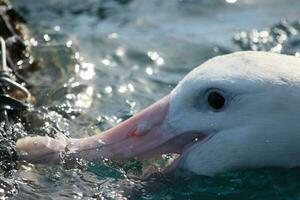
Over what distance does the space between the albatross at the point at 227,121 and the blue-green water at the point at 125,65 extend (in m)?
0.12

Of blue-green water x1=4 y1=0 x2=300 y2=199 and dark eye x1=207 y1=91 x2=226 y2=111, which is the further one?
blue-green water x1=4 y1=0 x2=300 y2=199

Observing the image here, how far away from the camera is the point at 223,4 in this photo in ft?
31.0

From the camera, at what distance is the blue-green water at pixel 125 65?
484cm

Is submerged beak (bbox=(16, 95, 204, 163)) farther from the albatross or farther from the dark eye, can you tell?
the dark eye

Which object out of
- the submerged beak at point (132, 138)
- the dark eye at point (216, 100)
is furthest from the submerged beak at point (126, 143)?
the dark eye at point (216, 100)

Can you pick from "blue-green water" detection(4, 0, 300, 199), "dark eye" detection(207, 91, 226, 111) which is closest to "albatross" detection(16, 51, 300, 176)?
"dark eye" detection(207, 91, 226, 111)

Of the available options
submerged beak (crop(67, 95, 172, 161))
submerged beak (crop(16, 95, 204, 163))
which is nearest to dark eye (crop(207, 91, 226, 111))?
submerged beak (crop(16, 95, 204, 163))

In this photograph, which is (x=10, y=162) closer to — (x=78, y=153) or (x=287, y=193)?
(x=78, y=153)

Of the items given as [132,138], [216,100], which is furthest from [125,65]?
[216,100]

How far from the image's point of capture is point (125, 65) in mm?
7895

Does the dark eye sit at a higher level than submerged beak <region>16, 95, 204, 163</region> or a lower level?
higher

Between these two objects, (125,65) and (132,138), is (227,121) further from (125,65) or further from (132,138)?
Answer: (125,65)

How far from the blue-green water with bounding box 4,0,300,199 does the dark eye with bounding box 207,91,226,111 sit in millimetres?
408

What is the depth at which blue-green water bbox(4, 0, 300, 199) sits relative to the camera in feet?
15.9
